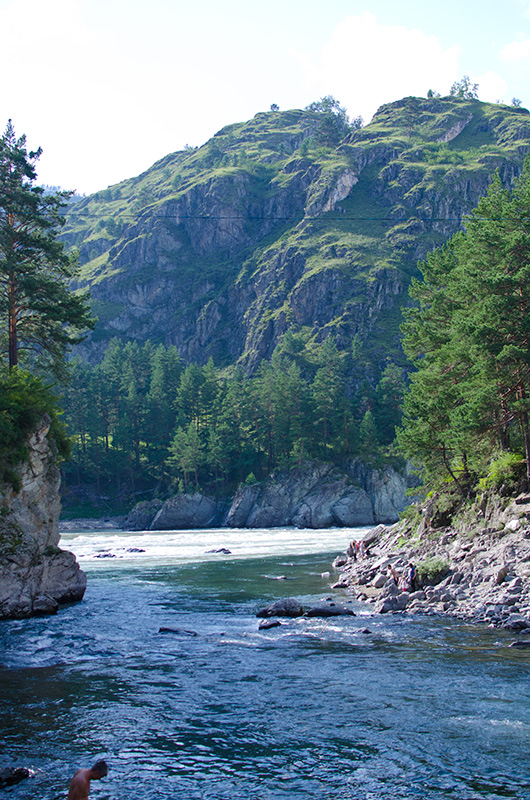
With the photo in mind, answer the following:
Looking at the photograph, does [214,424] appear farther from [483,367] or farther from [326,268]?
[483,367]

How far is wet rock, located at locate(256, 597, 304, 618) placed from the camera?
2547cm

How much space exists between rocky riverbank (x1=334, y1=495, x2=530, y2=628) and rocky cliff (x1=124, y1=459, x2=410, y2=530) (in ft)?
158

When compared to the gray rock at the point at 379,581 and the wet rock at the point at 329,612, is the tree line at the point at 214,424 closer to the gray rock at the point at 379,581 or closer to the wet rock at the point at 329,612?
the gray rock at the point at 379,581

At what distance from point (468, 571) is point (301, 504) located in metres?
59.7

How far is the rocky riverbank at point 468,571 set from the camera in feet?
73.5

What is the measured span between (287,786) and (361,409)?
9050 cm

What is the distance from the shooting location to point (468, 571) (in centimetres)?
2548

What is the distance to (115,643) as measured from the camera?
2141 cm

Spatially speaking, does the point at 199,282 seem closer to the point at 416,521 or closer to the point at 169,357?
the point at 169,357

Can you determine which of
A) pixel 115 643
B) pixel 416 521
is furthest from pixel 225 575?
pixel 115 643

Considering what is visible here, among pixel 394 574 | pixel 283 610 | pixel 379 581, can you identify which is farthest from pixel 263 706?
pixel 379 581

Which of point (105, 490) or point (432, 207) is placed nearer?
point (105, 490)

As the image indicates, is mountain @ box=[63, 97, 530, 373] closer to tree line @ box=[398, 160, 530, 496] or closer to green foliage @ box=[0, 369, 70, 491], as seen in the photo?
tree line @ box=[398, 160, 530, 496]

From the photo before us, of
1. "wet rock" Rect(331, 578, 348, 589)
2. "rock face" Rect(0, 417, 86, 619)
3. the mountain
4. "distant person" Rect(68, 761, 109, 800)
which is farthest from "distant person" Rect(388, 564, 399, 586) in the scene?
the mountain
